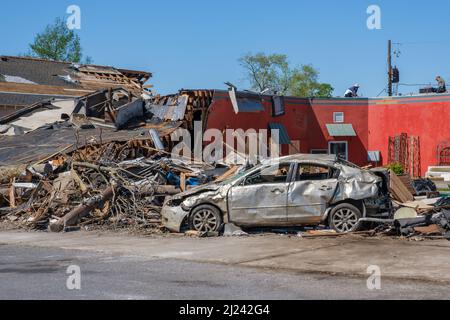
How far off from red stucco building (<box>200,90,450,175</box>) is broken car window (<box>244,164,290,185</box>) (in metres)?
14.6

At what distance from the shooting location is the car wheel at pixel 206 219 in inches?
564

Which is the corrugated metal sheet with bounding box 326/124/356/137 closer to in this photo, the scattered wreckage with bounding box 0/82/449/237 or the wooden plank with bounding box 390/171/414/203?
the scattered wreckage with bounding box 0/82/449/237

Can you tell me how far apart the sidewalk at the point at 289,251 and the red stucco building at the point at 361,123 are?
51.6 ft

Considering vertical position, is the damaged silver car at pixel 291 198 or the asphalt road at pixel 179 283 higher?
the damaged silver car at pixel 291 198

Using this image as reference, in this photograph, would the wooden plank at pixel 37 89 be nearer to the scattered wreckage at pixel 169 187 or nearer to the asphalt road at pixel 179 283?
the scattered wreckage at pixel 169 187

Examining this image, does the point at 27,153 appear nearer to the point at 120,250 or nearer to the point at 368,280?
the point at 120,250

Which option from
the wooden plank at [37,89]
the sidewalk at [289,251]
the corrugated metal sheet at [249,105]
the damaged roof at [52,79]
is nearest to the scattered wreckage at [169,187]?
the sidewalk at [289,251]

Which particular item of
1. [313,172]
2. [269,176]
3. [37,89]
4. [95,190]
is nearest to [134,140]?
[95,190]

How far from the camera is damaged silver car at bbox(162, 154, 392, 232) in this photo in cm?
1386

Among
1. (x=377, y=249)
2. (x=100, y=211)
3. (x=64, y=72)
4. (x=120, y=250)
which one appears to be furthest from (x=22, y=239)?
(x=64, y=72)

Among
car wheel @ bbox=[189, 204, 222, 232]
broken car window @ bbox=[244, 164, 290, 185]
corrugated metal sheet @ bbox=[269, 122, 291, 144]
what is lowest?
car wheel @ bbox=[189, 204, 222, 232]

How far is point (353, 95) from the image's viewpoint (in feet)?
112

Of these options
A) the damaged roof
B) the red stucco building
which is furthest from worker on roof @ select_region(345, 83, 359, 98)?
the damaged roof
